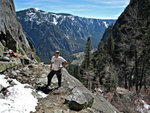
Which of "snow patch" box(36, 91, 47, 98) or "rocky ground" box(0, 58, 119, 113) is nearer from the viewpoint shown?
"rocky ground" box(0, 58, 119, 113)

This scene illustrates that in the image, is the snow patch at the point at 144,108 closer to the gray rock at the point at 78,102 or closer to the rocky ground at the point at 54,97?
the rocky ground at the point at 54,97

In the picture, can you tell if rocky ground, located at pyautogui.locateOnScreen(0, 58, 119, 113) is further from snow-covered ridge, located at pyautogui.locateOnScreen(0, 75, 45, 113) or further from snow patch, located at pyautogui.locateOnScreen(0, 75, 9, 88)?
snow patch, located at pyautogui.locateOnScreen(0, 75, 9, 88)

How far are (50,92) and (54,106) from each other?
1.74 meters

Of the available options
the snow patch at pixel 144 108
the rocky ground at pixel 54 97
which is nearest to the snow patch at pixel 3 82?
the rocky ground at pixel 54 97

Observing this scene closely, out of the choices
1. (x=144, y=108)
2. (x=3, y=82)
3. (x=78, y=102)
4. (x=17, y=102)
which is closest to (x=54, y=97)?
(x=78, y=102)

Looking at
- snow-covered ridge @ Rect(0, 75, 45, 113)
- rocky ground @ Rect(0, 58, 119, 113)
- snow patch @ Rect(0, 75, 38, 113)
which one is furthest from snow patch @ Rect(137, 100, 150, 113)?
snow patch @ Rect(0, 75, 38, 113)

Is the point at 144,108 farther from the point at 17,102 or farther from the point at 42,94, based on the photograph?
the point at 17,102

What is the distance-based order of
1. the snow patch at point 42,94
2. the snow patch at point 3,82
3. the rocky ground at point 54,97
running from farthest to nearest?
the snow patch at point 42,94
the snow patch at point 3,82
the rocky ground at point 54,97

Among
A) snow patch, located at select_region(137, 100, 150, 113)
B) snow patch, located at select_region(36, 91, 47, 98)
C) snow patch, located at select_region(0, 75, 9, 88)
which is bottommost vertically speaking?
snow patch, located at select_region(137, 100, 150, 113)

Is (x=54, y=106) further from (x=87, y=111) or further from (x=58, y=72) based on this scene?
(x=58, y=72)

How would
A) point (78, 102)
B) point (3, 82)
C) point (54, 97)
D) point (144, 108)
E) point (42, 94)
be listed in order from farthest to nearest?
1. point (144, 108)
2. point (42, 94)
3. point (54, 97)
4. point (3, 82)
5. point (78, 102)

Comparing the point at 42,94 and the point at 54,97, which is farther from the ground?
the point at 42,94

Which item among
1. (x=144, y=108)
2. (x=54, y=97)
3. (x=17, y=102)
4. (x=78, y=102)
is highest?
(x=17, y=102)

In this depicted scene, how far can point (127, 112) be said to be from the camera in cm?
1211
